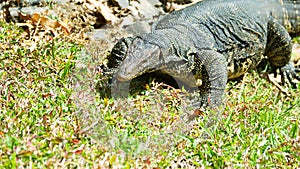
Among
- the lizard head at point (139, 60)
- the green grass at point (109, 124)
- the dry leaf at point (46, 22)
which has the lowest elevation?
the green grass at point (109, 124)

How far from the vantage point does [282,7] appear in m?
5.93

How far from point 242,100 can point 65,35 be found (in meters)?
2.03

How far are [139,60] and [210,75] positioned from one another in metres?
0.78

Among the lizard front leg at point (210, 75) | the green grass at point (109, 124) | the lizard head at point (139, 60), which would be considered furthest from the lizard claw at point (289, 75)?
the lizard head at point (139, 60)

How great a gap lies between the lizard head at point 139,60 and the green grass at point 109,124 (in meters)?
0.28

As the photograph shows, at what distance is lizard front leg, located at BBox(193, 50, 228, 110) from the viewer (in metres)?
4.74

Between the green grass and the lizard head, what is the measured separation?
11.2 inches

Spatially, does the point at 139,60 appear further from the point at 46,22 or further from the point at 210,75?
the point at 46,22

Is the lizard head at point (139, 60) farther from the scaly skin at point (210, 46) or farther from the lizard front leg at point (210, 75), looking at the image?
the lizard front leg at point (210, 75)

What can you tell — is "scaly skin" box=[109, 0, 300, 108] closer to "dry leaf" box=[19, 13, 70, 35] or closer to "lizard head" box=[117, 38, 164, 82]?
"lizard head" box=[117, 38, 164, 82]

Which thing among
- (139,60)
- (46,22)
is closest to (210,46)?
(139,60)

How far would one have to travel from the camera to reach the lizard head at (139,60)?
14.2ft

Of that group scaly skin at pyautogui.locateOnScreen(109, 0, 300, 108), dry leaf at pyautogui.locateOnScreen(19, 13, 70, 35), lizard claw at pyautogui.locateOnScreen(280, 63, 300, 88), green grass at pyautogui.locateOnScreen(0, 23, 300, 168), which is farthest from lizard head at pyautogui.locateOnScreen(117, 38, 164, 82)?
lizard claw at pyautogui.locateOnScreen(280, 63, 300, 88)

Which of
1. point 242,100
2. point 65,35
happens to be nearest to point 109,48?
point 65,35
